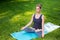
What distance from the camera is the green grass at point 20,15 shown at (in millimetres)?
5109

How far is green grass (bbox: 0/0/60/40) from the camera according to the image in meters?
5.11

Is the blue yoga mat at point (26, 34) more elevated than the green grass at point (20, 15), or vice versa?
the green grass at point (20, 15)

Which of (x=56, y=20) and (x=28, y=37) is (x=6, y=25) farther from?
(x=56, y=20)

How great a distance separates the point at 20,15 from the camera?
666 cm

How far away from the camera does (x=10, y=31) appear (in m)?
5.23

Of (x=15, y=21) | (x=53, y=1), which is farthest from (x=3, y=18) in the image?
(x=53, y=1)

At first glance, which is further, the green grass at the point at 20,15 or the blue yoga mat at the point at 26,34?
the green grass at the point at 20,15

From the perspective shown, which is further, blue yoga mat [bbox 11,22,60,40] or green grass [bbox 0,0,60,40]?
green grass [bbox 0,0,60,40]

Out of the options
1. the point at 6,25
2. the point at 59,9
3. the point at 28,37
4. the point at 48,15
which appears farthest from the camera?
the point at 59,9

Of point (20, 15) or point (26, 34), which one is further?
point (20, 15)

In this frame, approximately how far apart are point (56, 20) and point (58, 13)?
86 cm

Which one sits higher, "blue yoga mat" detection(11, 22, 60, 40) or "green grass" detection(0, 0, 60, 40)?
"green grass" detection(0, 0, 60, 40)

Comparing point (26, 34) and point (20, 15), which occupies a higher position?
point (20, 15)

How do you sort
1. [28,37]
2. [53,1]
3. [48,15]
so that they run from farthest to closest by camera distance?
[53,1]
[48,15]
[28,37]
